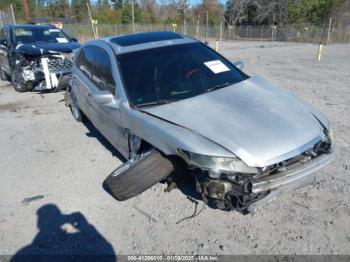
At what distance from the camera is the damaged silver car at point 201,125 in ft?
8.59

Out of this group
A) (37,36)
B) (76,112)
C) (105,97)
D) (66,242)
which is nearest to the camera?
(66,242)

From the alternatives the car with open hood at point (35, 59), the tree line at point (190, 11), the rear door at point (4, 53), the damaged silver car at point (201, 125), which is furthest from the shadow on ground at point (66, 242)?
the tree line at point (190, 11)

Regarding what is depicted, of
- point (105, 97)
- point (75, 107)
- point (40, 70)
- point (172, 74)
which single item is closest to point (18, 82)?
point (40, 70)

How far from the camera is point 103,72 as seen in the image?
Answer: 4156 millimetres

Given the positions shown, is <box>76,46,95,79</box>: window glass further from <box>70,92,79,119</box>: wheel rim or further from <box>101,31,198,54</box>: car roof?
<box>70,92,79,119</box>: wheel rim

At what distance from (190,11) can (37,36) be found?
6311 centimetres

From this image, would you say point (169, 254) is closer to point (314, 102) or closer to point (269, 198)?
point (269, 198)

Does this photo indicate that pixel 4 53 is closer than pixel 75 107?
No

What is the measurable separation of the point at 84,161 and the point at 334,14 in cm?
4731

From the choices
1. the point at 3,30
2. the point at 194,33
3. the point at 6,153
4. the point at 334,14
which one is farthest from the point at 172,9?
the point at 6,153

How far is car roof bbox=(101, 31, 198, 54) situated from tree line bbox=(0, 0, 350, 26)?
4307 centimetres

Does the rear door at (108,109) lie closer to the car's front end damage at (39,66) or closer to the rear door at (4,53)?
the car's front end damage at (39,66)

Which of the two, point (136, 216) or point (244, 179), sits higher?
point (244, 179)

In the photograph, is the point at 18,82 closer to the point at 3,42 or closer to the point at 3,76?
the point at 3,42
